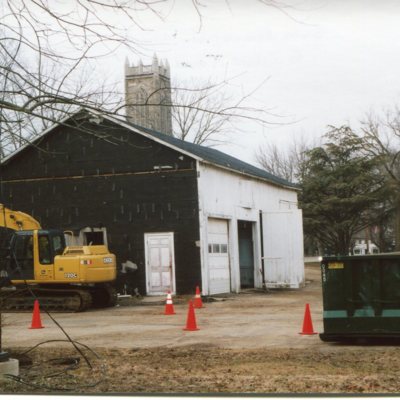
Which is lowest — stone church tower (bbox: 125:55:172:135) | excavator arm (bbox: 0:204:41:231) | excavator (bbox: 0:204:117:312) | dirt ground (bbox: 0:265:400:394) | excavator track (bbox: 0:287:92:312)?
dirt ground (bbox: 0:265:400:394)

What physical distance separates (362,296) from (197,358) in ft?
7.52

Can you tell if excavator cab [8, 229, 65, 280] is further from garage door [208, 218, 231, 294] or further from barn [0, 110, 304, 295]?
garage door [208, 218, 231, 294]

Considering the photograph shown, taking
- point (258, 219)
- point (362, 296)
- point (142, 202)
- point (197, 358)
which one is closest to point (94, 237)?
point (142, 202)

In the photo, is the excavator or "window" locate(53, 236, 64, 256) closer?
the excavator

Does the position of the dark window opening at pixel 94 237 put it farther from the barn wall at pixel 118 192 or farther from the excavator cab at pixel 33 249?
the excavator cab at pixel 33 249

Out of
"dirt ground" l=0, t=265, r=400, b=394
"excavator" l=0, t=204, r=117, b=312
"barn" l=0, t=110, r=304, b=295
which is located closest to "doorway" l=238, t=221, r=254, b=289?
"barn" l=0, t=110, r=304, b=295

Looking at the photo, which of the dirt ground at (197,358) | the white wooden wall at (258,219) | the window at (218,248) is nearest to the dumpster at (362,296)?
the dirt ground at (197,358)

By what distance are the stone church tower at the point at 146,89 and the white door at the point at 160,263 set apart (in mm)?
13453

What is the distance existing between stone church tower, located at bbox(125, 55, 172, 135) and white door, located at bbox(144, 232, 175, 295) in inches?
530

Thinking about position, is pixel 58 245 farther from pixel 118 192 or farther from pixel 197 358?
pixel 197 358

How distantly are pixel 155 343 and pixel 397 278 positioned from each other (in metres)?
3.59

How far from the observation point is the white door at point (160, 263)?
19953 mm

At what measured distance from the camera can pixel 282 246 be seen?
24.2 m

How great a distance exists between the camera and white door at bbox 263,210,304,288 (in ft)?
78.3
